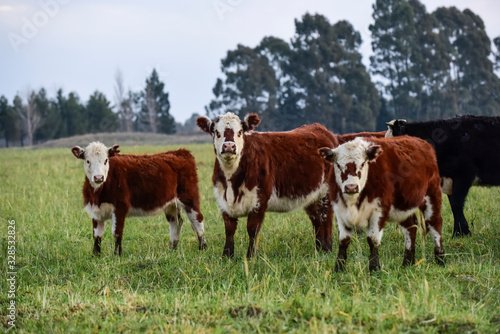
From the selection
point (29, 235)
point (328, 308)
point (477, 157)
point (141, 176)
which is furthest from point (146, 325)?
point (477, 157)

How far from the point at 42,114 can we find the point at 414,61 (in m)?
47.7

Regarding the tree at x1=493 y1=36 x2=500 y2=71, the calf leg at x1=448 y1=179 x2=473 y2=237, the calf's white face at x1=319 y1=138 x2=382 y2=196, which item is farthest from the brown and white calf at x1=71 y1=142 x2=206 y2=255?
A: the tree at x1=493 y1=36 x2=500 y2=71

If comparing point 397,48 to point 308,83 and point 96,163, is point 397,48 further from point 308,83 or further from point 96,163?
point 96,163

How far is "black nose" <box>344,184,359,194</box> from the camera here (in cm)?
592

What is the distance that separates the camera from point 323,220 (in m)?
8.42

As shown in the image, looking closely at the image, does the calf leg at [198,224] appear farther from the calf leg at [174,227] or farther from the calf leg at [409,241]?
the calf leg at [409,241]

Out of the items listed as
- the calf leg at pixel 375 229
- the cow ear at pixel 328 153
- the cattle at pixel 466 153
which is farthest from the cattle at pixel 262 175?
the cattle at pixel 466 153

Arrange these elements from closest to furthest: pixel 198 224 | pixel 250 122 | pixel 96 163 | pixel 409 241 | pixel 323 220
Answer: pixel 409 241
pixel 250 122
pixel 96 163
pixel 323 220
pixel 198 224

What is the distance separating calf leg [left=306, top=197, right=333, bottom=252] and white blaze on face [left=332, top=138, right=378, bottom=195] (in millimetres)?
2111

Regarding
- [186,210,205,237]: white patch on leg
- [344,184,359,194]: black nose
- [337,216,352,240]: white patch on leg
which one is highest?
[344,184,359,194]: black nose

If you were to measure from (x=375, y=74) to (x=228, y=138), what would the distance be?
5181 cm

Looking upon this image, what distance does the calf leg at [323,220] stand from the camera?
8375 millimetres

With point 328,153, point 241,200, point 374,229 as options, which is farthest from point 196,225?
point 374,229

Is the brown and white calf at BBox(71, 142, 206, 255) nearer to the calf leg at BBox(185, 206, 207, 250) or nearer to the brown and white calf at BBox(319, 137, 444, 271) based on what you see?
the calf leg at BBox(185, 206, 207, 250)
